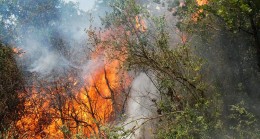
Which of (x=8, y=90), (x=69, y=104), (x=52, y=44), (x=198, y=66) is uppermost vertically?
(x=52, y=44)

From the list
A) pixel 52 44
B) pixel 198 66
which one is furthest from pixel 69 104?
pixel 198 66

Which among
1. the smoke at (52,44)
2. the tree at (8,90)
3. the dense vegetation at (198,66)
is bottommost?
the dense vegetation at (198,66)

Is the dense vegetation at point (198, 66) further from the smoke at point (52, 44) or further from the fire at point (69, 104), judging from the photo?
the smoke at point (52, 44)

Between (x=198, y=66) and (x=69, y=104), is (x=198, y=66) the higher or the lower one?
the lower one

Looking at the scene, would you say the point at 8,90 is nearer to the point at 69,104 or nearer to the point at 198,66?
the point at 69,104

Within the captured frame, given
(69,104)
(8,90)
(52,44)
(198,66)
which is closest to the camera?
(198,66)

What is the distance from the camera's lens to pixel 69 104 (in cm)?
2959

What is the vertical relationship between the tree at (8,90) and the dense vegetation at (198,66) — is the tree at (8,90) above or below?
above

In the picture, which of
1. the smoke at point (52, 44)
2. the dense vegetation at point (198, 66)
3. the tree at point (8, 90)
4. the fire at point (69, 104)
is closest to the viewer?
the dense vegetation at point (198, 66)

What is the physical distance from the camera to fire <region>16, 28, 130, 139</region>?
26770 mm

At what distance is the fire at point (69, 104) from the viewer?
26.8m

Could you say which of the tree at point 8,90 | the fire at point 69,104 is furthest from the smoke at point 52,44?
the tree at point 8,90

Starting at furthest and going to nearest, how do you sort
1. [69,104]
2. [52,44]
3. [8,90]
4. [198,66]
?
[52,44], [69,104], [8,90], [198,66]

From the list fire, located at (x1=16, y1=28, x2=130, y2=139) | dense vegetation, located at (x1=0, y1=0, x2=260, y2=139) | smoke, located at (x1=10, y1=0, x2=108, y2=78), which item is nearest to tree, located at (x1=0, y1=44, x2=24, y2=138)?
dense vegetation, located at (x1=0, y1=0, x2=260, y2=139)
